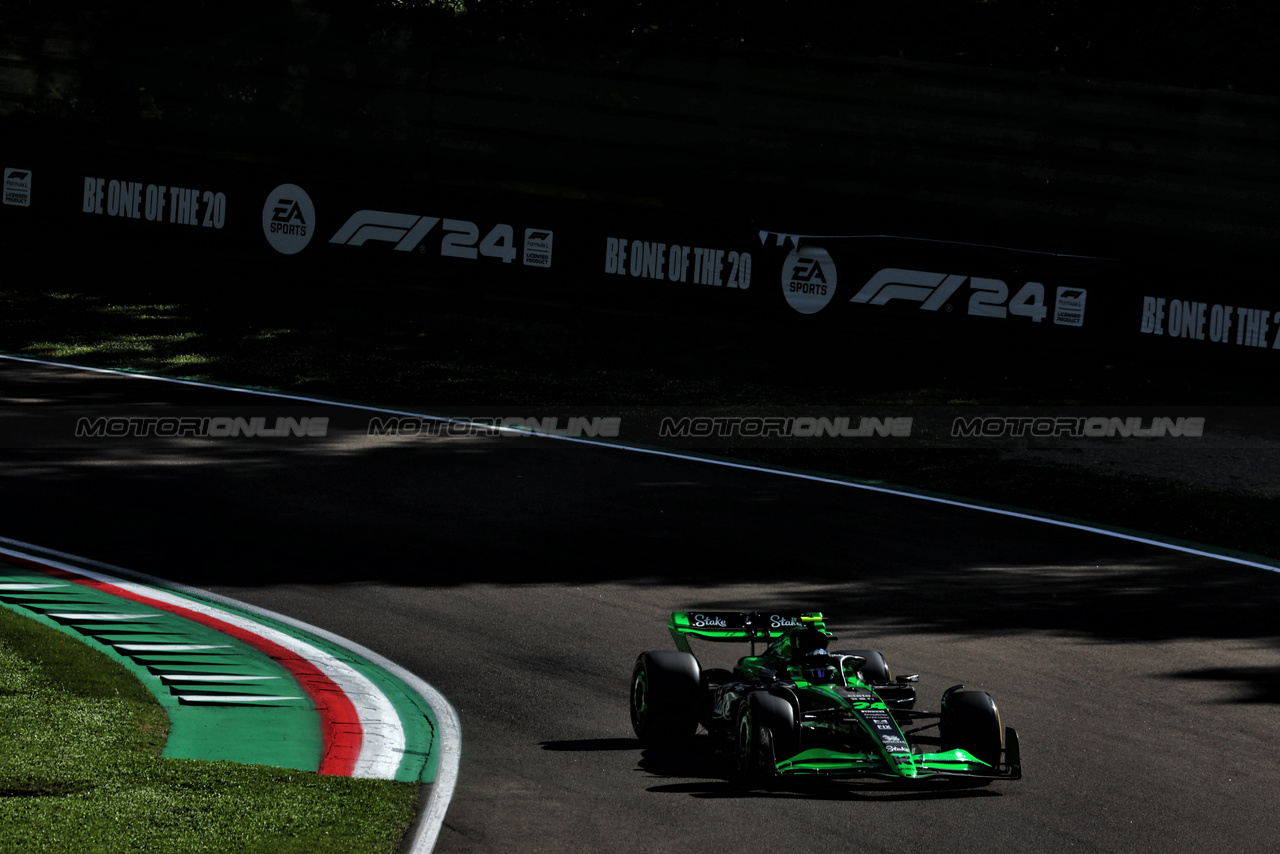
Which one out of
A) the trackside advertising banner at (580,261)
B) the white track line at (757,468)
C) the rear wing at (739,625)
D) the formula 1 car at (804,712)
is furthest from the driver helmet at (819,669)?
the trackside advertising banner at (580,261)

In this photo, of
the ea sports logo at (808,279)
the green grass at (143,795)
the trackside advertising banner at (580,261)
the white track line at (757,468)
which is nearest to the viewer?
the green grass at (143,795)

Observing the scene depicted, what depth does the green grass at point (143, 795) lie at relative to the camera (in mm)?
6375

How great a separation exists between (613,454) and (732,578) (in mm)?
4040

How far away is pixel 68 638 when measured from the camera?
971cm

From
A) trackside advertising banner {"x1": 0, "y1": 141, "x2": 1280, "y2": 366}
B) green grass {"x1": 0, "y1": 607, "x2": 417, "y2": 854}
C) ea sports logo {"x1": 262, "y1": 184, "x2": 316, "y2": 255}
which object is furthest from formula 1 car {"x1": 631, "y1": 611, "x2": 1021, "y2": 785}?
ea sports logo {"x1": 262, "y1": 184, "x2": 316, "y2": 255}

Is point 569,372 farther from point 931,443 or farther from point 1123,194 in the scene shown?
point 1123,194

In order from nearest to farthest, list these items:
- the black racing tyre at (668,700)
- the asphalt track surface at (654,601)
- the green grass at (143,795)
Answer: the green grass at (143,795) < the asphalt track surface at (654,601) < the black racing tyre at (668,700)

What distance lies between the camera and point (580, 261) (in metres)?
19.5

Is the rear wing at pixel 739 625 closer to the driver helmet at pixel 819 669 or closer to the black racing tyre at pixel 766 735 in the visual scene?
the driver helmet at pixel 819 669

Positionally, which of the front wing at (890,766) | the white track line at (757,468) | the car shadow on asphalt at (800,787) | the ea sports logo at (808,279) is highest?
the ea sports logo at (808,279)

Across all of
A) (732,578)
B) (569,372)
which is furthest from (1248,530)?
(569,372)

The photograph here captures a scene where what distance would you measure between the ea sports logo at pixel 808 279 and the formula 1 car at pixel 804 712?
415 inches

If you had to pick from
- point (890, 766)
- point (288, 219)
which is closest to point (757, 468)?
point (890, 766)

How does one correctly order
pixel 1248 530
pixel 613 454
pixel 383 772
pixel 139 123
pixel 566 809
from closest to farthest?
1. pixel 566 809
2. pixel 383 772
3. pixel 1248 530
4. pixel 613 454
5. pixel 139 123
